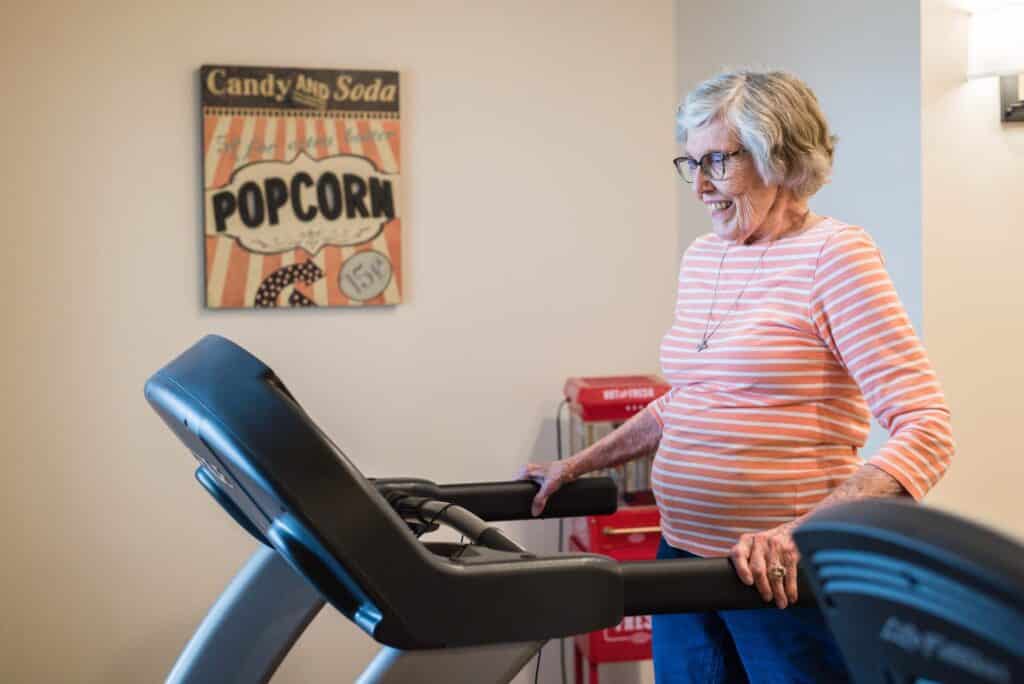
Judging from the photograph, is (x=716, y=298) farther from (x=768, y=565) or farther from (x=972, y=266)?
(x=972, y=266)

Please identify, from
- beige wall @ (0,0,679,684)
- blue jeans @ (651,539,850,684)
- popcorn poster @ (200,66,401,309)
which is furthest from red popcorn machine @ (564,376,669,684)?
blue jeans @ (651,539,850,684)

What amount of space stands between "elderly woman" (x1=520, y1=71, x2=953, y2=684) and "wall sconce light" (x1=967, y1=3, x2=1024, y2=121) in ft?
2.84

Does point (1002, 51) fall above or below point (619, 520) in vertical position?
above

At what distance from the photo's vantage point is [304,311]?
3.39 m

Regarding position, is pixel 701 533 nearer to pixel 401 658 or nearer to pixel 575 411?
pixel 401 658

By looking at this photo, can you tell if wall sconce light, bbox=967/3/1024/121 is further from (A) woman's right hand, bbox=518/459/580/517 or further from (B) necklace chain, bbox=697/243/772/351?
(A) woman's right hand, bbox=518/459/580/517

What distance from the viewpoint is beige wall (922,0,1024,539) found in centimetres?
243

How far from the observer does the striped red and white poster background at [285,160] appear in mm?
3281

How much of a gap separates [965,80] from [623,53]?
1333 mm

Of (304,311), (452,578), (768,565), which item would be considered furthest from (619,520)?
(452,578)

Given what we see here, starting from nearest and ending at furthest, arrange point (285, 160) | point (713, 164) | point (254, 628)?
1. point (254, 628)
2. point (713, 164)
3. point (285, 160)

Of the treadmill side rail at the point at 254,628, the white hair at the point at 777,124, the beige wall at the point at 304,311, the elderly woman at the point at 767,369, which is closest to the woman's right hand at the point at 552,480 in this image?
the elderly woman at the point at 767,369

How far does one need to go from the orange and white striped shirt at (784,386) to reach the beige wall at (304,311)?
1.76 metres

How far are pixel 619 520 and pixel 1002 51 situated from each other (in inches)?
59.4
